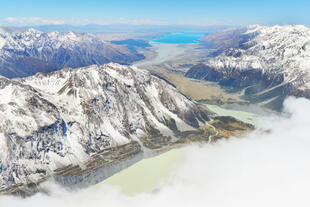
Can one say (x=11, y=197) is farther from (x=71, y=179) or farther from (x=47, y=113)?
(x=47, y=113)

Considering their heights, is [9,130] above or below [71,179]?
above

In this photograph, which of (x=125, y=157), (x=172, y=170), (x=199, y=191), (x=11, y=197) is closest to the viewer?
(x=11, y=197)

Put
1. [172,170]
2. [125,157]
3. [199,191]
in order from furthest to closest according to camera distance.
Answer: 1. [125,157]
2. [172,170]
3. [199,191]

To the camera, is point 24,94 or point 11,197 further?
point 24,94

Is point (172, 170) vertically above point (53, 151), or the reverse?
point (53, 151)

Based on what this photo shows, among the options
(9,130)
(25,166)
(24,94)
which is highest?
(24,94)

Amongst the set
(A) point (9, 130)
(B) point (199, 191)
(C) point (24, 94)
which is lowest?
(B) point (199, 191)

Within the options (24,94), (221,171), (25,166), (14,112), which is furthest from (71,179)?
(221,171)

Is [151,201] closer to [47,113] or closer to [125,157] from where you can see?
[125,157]

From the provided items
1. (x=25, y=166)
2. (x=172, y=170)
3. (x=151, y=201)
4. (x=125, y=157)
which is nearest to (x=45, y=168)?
(x=25, y=166)
